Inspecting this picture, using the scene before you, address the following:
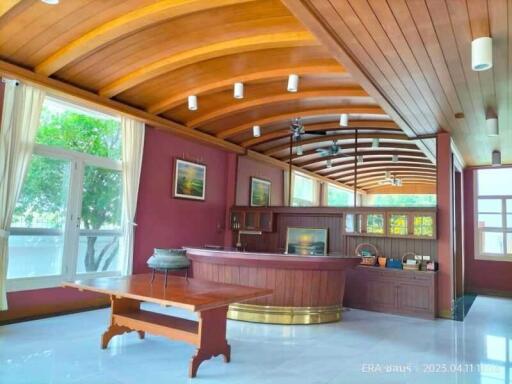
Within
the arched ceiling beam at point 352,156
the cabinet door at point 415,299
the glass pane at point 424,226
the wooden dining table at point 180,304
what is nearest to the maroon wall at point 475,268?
the arched ceiling beam at point 352,156

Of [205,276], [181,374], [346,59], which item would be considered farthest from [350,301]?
[346,59]

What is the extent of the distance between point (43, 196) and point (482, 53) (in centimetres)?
532

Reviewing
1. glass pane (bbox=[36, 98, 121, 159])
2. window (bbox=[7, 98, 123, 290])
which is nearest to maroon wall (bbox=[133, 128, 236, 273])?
window (bbox=[7, 98, 123, 290])

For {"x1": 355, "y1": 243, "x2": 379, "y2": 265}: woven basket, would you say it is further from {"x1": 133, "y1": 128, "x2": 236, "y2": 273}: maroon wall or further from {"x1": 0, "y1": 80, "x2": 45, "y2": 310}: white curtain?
{"x1": 0, "y1": 80, "x2": 45, "y2": 310}: white curtain

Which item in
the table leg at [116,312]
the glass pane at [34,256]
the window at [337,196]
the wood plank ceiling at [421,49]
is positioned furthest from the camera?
the window at [337,196]

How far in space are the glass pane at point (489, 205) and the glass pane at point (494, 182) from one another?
6.6 inches

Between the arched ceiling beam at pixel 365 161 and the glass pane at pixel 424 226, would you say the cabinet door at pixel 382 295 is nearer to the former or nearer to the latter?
the glass pane at pixel 424 226

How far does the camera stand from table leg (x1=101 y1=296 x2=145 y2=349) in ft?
13.0

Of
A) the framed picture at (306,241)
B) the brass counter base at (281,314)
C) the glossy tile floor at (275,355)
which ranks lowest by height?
the glossy tile floor at (275,355)

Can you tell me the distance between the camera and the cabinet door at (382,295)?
20.4ft

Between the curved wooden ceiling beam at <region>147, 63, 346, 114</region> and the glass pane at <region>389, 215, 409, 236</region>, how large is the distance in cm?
295

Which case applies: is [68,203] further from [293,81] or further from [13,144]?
[293,81]

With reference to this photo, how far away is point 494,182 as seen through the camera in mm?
8859

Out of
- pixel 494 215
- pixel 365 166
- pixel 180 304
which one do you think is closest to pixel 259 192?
pixel 365 166
